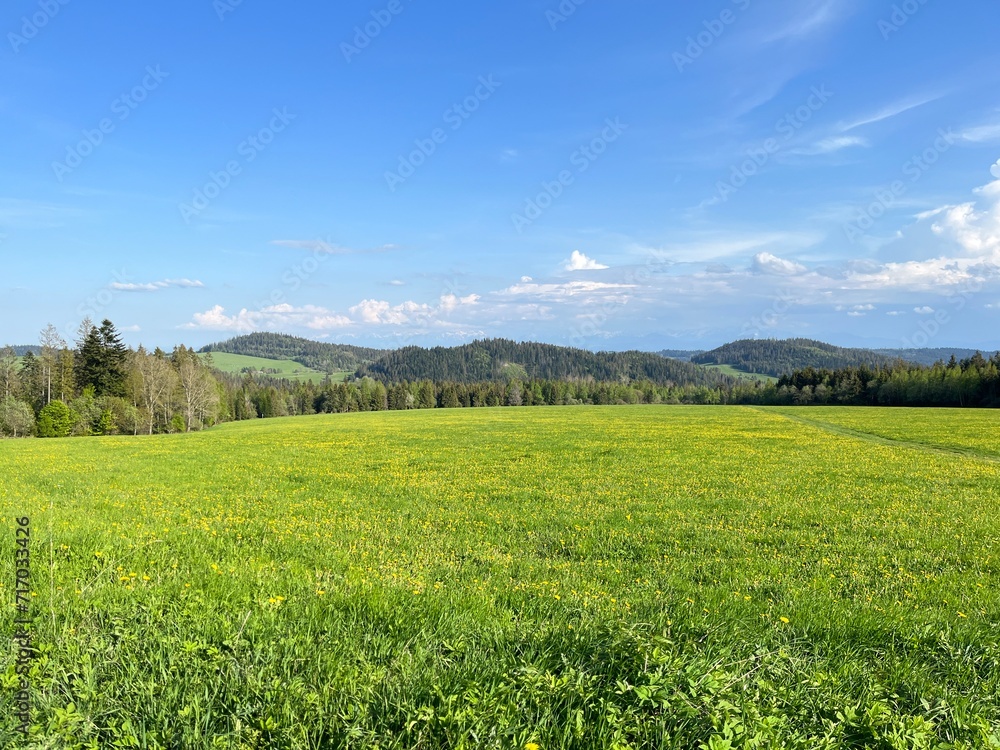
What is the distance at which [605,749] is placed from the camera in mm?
3273

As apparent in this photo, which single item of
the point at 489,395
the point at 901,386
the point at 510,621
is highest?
the point at 901,386

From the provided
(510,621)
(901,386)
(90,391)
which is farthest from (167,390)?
(901,386)

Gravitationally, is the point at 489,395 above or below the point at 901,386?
below

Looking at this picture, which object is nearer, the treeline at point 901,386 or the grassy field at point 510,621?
the grassy field at point 510,621

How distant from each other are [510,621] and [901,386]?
125 meters

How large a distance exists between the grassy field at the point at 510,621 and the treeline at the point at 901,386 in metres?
98.5

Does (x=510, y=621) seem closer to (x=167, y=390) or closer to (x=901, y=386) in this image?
(x=167, y=390)

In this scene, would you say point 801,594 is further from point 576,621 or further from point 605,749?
point 605,749

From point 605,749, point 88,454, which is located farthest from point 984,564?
point 88,454

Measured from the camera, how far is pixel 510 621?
5.77 meters

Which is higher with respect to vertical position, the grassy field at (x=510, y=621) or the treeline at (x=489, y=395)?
the grassy field at (x=510, y=621)

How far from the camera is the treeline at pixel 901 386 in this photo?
92.4 metres

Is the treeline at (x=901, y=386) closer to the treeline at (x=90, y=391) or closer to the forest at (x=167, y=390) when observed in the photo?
the forest at (x=167, y=390)

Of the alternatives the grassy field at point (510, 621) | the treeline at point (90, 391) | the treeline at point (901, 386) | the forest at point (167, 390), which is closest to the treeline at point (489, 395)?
the forest at point (167, 390)
